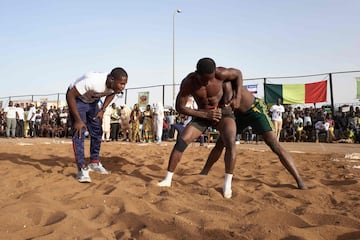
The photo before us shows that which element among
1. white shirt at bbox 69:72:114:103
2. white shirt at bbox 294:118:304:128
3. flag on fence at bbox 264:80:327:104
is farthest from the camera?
white shirt at bbox 294:118:304:128

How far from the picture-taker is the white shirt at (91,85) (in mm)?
4316

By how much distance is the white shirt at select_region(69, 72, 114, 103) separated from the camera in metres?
4.32

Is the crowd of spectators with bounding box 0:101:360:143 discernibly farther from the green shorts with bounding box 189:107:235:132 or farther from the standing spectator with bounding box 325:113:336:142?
the green shorts with bounding box 189:107:235:132

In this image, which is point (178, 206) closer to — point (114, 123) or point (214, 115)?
point (214, 115)

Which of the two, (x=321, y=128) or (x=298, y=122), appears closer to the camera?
(x=321, y=128)

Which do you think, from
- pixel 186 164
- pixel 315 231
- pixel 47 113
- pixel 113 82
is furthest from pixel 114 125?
pixel 315 231

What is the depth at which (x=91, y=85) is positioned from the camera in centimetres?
433

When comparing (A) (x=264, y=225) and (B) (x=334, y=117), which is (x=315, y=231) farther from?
(B) (x=334, y=117)

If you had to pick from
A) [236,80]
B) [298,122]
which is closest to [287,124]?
[298,122]

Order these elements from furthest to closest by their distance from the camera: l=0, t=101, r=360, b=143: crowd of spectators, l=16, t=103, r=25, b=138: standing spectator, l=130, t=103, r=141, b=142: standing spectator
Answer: l=16, t=103, r=25, b=138: standing spectator → l=130, t=103, r=141, b=142: standing spectator → l=0, t=101, r=360, b=143: crowd of spectators

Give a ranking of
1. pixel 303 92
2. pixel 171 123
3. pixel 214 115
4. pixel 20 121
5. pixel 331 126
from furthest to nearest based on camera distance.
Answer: pixel 171 123
pixel 20 121
pixel 303 92
pixel 331 126
pixel 214 115

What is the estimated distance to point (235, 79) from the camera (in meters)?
3.86

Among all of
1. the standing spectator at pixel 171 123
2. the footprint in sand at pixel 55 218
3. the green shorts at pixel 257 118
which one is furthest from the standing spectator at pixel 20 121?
the footprint in sand at pixel 55 218

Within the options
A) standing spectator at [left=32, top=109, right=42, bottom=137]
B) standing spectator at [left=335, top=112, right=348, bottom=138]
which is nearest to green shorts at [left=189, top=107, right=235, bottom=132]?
standing spectator at [left=335, top=112, right=348, bottom=138]
